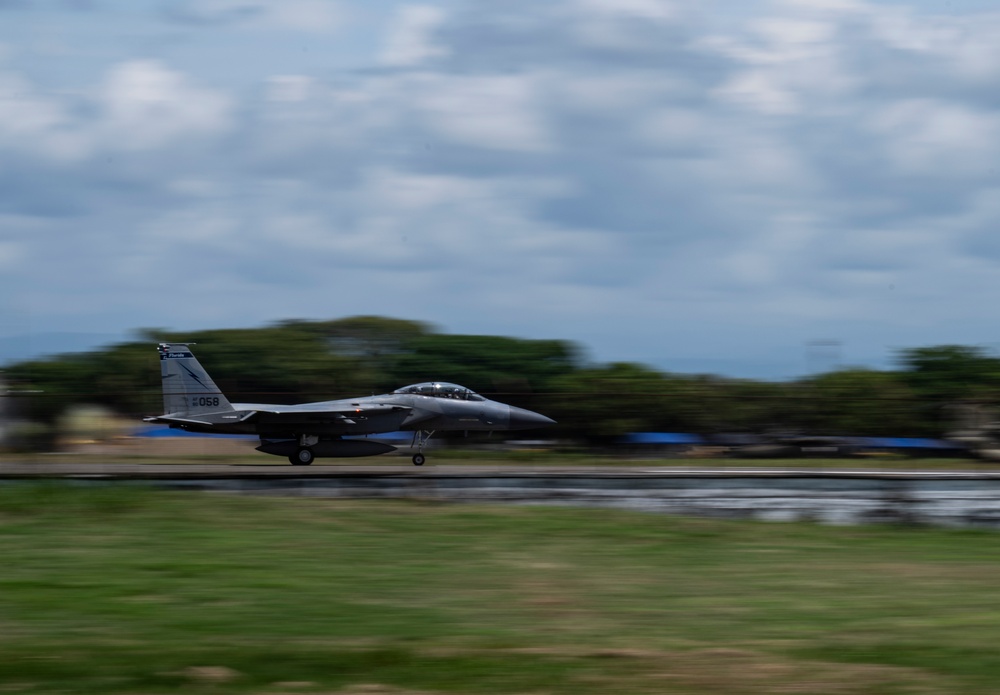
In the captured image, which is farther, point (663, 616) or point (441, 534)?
point (441, 534)

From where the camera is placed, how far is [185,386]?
30.6m

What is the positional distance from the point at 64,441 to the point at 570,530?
60.8 ft

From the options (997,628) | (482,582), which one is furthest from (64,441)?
(997,628)

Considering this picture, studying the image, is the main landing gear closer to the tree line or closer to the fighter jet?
the fighter jet

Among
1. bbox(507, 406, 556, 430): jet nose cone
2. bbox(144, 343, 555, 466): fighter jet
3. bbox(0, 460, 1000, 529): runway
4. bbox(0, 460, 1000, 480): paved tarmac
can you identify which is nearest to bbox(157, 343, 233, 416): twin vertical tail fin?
bbox(144, 343, 555, 466): fighter jet

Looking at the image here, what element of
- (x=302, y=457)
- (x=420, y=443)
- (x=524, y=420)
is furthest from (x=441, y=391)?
(x=302, y=457)

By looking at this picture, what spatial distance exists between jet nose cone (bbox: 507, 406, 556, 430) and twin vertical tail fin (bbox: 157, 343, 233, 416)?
8.00 m

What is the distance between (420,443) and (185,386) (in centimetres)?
687

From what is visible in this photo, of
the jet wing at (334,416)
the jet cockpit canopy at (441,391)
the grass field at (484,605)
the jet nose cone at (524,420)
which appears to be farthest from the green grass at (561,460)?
the grass field at (484,605)

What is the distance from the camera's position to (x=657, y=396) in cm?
2938

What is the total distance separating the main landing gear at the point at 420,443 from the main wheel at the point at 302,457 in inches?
115

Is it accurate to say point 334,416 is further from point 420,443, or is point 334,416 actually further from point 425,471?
point 425,471

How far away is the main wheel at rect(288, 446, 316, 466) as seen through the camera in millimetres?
30547

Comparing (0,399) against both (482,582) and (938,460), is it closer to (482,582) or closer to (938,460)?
(482,582)
